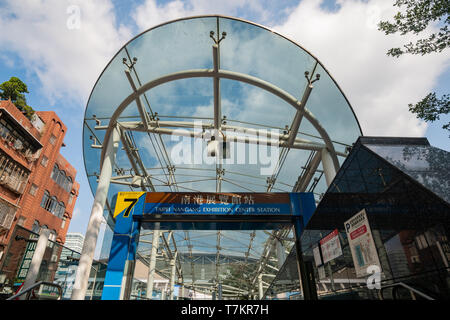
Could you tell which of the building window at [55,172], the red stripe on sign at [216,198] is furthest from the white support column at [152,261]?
the building window at [55,172]

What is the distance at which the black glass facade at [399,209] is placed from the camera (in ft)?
9.54

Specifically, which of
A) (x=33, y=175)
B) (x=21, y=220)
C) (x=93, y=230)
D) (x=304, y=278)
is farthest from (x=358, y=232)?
(x=33, y=175)

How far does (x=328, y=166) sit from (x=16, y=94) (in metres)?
30.4

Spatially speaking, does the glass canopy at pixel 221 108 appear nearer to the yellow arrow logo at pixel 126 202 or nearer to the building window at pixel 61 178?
the yellow arrow logo at pixel 126 202

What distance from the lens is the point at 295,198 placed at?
9.65 meters

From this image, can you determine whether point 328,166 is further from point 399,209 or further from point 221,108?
point 399,209

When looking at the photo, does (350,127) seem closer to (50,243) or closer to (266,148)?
(266,148)

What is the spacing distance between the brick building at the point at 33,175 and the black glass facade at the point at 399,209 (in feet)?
78.7

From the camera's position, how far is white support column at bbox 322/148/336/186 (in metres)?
9.94

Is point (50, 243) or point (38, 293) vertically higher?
point (50, 243)

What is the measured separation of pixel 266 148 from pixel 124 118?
20.9ft

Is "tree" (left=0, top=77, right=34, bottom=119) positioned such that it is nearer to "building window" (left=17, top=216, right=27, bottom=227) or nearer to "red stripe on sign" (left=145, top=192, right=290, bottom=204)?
"building window" (left=17, top=216, right=27, bottom=227)

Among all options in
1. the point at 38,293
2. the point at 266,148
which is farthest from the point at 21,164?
the point at 266,148

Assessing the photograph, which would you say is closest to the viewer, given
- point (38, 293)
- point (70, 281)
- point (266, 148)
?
point (38, 293)
